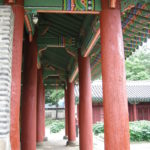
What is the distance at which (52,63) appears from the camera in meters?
12.3

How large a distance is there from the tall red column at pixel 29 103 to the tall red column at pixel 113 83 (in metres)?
2.89

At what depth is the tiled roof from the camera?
1891 centimetres

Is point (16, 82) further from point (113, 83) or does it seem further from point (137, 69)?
point (137, 69)

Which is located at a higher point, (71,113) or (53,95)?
(53,95)

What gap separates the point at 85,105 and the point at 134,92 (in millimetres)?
13571

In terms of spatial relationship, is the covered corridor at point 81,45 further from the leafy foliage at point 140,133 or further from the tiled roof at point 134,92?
the tiled roof at point 134,92

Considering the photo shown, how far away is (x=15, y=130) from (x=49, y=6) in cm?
240

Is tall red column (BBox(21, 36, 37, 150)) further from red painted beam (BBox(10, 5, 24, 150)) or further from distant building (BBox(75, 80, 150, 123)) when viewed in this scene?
distant building (BBox(75, 80, 150, 123))

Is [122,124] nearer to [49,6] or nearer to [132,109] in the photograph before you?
[49,6]

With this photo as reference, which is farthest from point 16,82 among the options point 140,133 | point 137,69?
point 137,69

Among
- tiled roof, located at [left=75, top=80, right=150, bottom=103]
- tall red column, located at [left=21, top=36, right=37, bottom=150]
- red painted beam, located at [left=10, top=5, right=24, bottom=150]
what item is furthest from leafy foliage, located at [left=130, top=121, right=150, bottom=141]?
red painted beam, located at [left=10, top=5, right=24, bottom=150]

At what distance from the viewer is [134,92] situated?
19844mm

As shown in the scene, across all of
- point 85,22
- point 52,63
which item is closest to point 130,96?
point 52,63

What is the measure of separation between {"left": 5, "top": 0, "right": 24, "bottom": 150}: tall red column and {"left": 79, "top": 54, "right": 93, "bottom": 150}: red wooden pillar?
3.56 m
